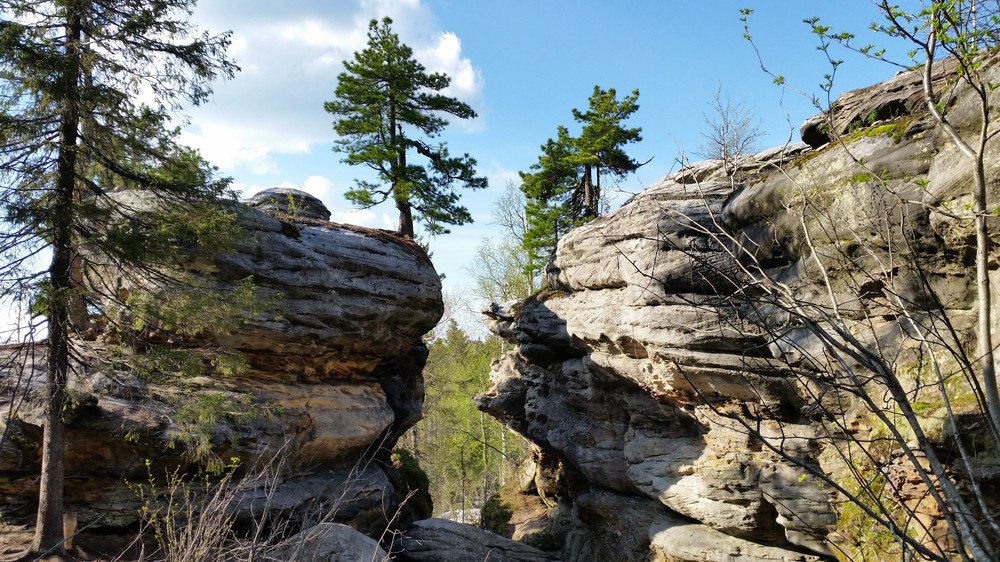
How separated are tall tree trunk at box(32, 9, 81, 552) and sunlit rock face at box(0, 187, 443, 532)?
1.05 feet

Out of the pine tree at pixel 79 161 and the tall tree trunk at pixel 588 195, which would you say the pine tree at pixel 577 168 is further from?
the pine tree at pixel 79 161

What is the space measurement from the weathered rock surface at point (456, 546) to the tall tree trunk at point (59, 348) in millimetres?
6328

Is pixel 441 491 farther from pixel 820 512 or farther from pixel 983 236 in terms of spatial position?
pixel 983 236

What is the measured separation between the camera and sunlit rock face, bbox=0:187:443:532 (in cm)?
948

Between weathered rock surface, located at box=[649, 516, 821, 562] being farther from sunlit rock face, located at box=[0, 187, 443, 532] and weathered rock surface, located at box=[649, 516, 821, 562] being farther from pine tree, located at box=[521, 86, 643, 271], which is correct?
pine tree, located at box=[521, 86, 643, 271]

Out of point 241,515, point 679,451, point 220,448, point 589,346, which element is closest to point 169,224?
point 220,448

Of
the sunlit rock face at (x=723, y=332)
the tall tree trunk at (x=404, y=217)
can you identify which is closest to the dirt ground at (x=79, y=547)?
the sunlit rock face at (x=723, y=332)

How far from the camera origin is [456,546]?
12.9 meters

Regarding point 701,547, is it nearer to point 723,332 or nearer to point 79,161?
point 723,332

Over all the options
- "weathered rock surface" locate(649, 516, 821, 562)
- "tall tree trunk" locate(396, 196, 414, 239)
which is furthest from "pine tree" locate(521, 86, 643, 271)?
"weathered rock surface" locate(649, 516, 821, 562)

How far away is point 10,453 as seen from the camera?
9328 millimetres

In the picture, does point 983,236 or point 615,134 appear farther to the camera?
point 615,134

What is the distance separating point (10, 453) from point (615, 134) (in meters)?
18.7

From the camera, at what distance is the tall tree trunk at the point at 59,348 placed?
27.6 ft
